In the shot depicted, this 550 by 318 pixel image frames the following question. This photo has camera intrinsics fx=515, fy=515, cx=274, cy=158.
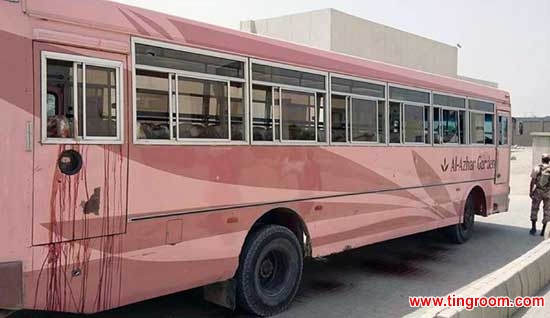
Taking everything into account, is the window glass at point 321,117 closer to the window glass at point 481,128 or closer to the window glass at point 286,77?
the window glass at point 286,77

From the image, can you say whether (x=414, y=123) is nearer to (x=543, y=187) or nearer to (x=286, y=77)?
(x=286, y=77)

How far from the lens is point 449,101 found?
946cm

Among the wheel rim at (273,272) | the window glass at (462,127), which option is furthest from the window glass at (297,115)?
the window glass at (462,127)

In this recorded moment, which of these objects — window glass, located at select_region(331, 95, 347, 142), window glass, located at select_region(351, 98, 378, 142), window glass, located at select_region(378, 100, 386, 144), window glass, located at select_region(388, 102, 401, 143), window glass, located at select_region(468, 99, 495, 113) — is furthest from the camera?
window glass, located at select_region(468, 99, 495, 113)

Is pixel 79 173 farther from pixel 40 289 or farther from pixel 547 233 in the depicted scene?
pixel 547 233

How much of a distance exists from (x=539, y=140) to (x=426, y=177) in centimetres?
1853

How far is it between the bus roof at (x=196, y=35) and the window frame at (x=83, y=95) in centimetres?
29

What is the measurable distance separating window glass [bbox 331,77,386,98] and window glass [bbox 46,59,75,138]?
3555mm

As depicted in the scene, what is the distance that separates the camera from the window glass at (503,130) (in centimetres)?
1129

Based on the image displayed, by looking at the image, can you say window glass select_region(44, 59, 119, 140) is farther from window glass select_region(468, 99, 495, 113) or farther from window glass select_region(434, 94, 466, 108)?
window glass select_region(468, 99, 495, 113)

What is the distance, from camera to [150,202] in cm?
467

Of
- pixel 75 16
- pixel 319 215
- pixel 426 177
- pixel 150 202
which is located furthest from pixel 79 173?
pixel 426 177

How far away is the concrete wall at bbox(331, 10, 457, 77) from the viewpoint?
22689mm

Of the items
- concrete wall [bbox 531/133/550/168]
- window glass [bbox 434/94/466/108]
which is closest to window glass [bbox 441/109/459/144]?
window glass [bbox 434/94/466/108]
